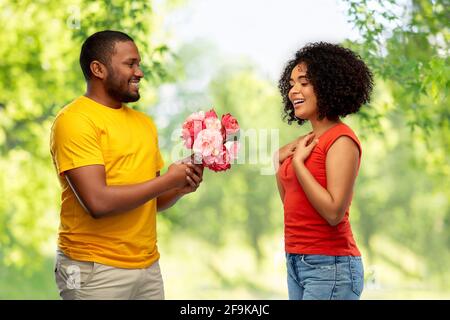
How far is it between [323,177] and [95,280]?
945 millimetres

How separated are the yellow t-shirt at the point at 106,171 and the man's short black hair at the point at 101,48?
165 mm

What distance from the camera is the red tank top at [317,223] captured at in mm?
2893

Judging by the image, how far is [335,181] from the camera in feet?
9.29

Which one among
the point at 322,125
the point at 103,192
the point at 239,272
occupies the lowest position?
the point at 239,272

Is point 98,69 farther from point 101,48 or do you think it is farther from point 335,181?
point 335,181

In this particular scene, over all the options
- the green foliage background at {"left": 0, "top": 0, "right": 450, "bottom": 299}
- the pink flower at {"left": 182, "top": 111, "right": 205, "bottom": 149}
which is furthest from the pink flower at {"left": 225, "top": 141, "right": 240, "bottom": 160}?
the green foliage background at {"left": 0, "top": 0, "right": 450, "bottom": 299}

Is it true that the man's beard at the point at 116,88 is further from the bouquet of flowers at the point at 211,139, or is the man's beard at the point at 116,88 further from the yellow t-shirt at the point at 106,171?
the bouquet of flowers at the point at 211,139

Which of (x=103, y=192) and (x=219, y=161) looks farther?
(x=219, y=161)

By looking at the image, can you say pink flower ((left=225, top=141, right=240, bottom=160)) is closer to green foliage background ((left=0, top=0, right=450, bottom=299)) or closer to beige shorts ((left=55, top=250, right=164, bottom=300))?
beige shorts ((left=55, top=250, right=164, bottom=300))

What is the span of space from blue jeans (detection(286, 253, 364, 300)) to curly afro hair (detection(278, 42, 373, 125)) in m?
0.57

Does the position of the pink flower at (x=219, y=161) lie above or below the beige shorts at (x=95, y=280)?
above

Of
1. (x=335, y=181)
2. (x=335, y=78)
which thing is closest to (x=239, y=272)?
(x=335, y=78)

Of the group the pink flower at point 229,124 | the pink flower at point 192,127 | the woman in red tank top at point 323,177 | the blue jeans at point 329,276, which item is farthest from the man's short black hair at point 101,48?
the blue jeans at point 329,276

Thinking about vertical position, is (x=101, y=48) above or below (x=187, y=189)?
above
